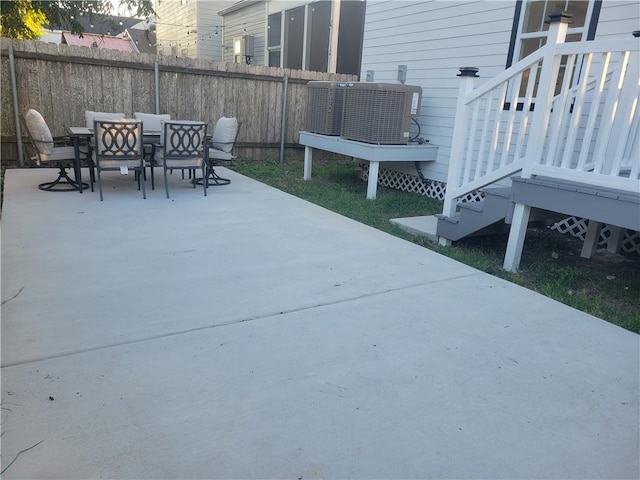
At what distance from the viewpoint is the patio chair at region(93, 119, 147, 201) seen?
5.55m

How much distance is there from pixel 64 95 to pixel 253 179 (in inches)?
133

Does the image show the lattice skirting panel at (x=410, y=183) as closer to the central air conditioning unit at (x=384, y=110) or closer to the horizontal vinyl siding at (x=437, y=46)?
the horizontal vinyl siding at (x=437, y=46)

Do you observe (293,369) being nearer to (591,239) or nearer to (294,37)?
(591,239)

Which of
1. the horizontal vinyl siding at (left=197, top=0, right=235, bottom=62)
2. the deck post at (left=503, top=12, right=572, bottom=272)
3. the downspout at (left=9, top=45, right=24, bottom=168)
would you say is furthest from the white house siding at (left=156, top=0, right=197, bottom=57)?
the deck post at (left=503, top=12, right=572, bottom=272)

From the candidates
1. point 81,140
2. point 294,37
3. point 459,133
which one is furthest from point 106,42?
point 459,133

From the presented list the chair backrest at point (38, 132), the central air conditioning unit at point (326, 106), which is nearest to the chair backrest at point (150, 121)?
the chair backrest at point (38, 132)

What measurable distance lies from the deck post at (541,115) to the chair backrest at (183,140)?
4.14m

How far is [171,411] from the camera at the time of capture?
1940 millimetres

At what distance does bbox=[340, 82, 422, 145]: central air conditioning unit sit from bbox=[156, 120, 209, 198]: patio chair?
7.14ft

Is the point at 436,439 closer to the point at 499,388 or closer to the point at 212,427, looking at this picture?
the point at 499,388

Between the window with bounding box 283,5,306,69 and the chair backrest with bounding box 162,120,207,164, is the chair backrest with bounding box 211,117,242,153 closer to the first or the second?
the chair backrest with bounding box 162,120,207,164

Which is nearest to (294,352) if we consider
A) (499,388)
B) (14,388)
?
(499,388)

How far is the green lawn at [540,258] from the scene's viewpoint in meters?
3.44

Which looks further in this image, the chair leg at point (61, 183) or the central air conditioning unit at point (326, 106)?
the central air conditioning unit at point (326, 106)
